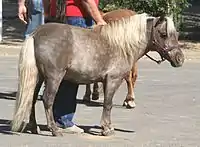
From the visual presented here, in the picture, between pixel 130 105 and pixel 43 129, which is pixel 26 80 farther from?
pixel 130 105

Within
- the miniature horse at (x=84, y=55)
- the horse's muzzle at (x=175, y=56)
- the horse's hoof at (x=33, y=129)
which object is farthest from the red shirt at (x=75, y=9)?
the horse's hoof at (x=33, y=129)

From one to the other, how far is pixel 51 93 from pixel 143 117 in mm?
2181

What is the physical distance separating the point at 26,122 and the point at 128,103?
8.87ft

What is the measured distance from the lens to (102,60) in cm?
782

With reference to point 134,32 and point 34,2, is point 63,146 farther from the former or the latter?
point 34,2

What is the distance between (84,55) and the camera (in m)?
7.72

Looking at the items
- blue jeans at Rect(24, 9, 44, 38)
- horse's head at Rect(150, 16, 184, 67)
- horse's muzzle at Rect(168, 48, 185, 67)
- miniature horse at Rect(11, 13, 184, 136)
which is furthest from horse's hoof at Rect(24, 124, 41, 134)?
blue jeans at Rect(24, 9, 44, 38)

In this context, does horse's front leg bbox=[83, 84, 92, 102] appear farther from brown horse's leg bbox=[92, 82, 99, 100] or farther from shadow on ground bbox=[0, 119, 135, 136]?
shadow on ground bbox=[0, 119, 135, 136]

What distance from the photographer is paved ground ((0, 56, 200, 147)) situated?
773 cm

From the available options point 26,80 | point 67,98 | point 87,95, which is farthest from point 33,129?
point 87,95

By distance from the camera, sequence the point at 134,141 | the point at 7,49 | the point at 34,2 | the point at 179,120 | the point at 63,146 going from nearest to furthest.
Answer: the point at 63,146
the point at 134,141
the point at 179,120
the point at 34,2
the point at 7,49

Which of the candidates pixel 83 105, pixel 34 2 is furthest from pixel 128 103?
pixel 34 2

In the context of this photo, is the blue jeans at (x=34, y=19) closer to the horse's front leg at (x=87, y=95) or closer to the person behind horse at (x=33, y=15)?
the person behind horse at (x=33, y=15)

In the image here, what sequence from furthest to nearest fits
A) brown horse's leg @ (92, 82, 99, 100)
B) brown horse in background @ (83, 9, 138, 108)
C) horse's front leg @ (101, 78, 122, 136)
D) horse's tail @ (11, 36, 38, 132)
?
brown horse's leg @ (92, 82, 99, 100), brown horse in background @ (83, 9, 138, 108), horse's front leg @ (101, 78, 122, 136), horse's tail @ (11, 36, 38, 132)
